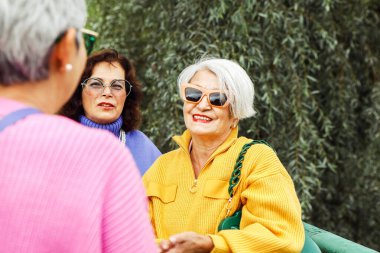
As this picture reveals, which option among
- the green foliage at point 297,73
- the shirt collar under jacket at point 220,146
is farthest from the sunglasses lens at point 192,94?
the green foliage at point 297,73

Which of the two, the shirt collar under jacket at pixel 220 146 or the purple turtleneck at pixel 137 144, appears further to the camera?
the purple turtleneck at pixel 137 144

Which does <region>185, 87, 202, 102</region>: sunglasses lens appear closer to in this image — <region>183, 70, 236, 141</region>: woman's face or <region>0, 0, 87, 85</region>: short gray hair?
<region>183, 70, 236, 141</region>: woman's face

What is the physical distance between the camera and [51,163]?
2.96ft

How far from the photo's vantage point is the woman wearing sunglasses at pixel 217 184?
77.5 inches

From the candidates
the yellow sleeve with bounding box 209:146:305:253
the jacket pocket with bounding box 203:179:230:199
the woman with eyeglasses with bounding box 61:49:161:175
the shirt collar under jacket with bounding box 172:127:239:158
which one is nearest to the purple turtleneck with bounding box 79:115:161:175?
the woman with eyeglasses with bounding box 61:49:161:175

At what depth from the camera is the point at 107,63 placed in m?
3.03

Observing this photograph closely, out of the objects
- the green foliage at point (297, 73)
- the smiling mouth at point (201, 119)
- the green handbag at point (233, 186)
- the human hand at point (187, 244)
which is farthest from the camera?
the green foliage at point (297, 73)

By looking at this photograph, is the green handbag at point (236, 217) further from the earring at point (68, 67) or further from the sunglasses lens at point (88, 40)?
the earring at point (68, 67)

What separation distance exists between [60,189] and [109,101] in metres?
2.10

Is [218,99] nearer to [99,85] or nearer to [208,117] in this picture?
[208,117]

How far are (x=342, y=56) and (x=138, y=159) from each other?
1906 millimetres

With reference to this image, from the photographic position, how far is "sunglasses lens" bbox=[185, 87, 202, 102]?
2.34 m

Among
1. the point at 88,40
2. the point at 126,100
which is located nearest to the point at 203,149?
the point at 126,100

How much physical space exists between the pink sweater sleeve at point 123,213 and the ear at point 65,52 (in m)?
0.17
